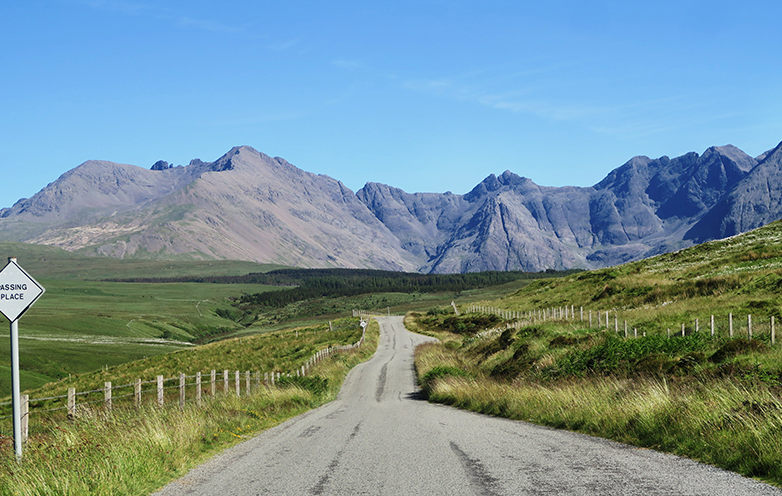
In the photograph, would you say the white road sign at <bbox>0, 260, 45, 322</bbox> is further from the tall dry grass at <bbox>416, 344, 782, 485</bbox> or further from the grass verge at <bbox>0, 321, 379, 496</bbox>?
the tall dry grass at <bbox>416, 344, 782, 485</bbox>

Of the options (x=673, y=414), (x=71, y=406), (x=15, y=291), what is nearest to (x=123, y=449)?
(x=15, y=291)

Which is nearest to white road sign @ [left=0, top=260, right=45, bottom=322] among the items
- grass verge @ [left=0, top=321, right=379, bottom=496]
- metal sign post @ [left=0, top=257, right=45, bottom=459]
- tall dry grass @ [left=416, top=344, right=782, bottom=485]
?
metal sign post @ [left=0, top=257, right=45, bottom=459]

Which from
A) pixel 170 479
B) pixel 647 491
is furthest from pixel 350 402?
pixel 647 491

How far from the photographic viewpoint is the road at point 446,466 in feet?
29.7

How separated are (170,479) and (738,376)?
1255 cm

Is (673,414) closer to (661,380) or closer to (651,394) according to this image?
(651,394)

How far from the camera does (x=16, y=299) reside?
11.5 meters

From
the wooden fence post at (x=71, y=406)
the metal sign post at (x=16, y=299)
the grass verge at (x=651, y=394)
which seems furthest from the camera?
the wooden fence post at (x=71, y=406)

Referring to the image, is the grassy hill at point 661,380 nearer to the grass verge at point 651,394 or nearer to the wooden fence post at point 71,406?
the grass verge at point 651,394

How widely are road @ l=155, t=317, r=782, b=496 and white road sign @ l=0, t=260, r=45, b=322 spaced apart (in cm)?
449

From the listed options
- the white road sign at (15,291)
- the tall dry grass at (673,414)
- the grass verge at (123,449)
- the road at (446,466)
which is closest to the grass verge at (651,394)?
the tall dry grass at (673,414)

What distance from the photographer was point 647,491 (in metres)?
8.51

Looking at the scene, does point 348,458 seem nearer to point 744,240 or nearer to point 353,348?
point 353,348

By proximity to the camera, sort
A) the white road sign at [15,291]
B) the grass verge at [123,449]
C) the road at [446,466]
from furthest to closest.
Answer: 1. the white road sign at [15,291]
2. the grass verge at [123,449]
3. the road at [446,466]
